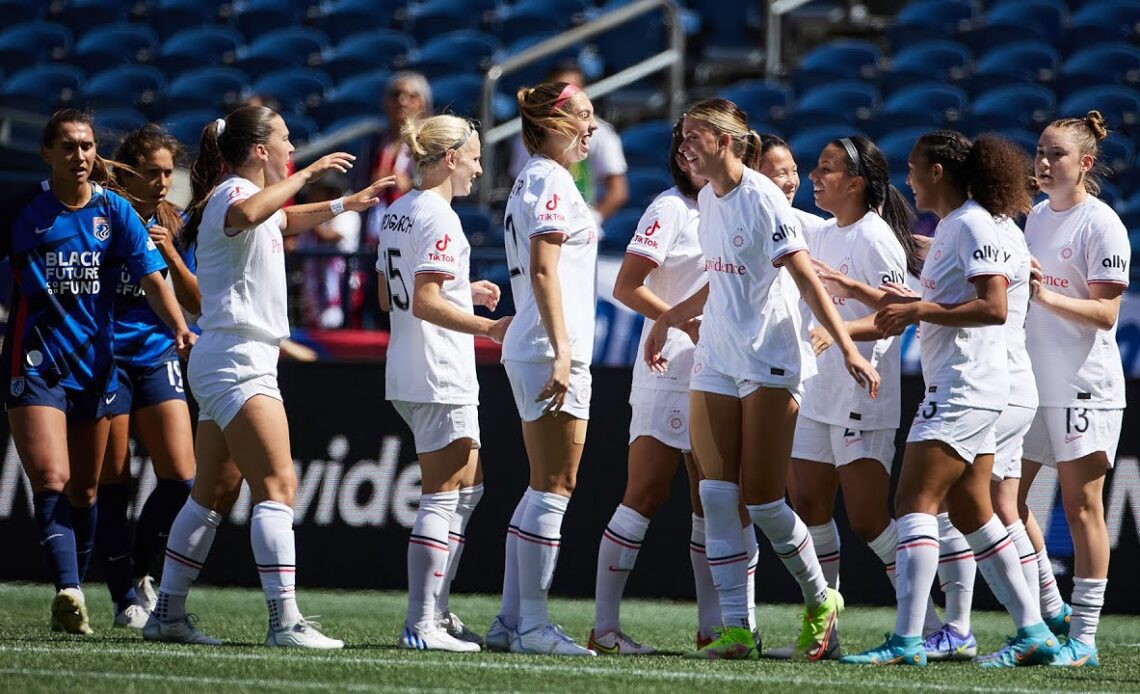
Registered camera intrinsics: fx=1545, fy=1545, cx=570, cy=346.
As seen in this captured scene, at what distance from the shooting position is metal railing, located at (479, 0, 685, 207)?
11758 millimetres

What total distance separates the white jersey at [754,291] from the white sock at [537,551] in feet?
2.58

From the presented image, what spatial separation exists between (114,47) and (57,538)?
1007cm

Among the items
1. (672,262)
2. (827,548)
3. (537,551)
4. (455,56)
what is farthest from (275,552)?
(455,56)

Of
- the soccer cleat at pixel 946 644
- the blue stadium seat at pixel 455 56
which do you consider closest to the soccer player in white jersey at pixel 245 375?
the soccer cleat at pixel 946 644

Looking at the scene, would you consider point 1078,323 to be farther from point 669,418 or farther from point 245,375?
point 245,375

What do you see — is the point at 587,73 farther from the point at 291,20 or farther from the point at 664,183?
the point at 291,20

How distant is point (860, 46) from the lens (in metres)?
13.8

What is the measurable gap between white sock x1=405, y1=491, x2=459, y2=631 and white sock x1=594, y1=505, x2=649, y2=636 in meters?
0.65

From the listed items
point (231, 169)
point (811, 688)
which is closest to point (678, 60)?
point (231, 169)

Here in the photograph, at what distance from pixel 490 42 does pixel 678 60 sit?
2.28 m

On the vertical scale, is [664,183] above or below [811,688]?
above

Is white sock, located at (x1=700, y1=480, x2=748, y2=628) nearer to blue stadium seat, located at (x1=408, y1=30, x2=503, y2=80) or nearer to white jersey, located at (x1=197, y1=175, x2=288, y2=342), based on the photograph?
white jersey, located at (x1=197, y1=175, x2=288, y2=342)

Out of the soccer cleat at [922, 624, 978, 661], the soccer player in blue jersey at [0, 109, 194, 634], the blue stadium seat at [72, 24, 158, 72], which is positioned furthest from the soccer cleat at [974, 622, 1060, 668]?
Result: the blue stadium seat at [72, 24, 158, 72]

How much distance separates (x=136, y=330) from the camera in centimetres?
671
